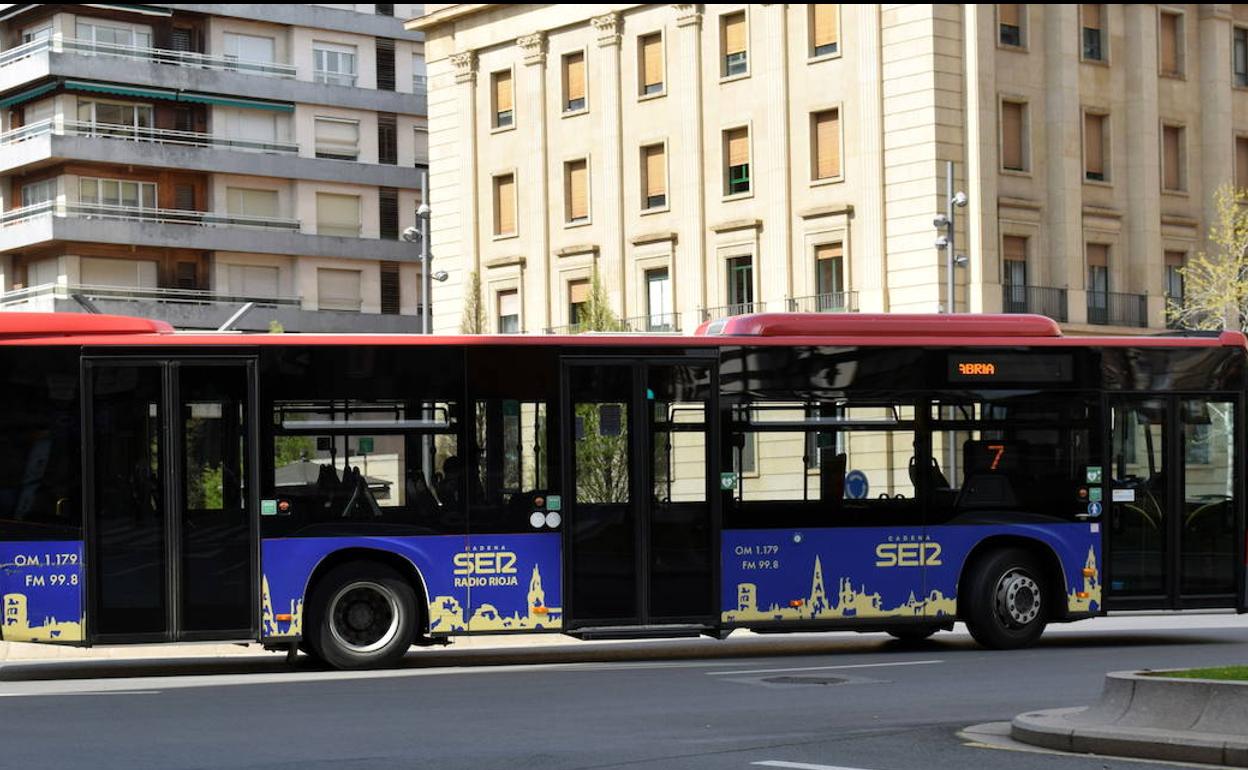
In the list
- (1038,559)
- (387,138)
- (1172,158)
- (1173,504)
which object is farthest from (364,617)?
(387,138)

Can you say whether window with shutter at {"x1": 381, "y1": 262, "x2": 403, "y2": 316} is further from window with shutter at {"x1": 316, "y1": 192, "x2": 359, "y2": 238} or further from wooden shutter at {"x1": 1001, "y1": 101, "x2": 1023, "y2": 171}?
wooden shutter at {"x1": 1001, "y1": 101, "x2": 1023, "y2": 171}

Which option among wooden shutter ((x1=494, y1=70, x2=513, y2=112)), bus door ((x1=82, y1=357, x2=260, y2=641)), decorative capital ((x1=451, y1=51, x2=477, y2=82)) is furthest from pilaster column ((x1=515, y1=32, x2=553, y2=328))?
bus door ((x1=82, y1=357, x2=260, y2=641))

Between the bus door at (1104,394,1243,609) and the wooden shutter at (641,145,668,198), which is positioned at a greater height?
the wooden shutter at (641,145,668,198)

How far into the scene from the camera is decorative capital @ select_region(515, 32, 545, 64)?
206ft

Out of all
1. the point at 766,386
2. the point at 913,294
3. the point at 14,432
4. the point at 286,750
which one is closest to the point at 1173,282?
the point at 913,294

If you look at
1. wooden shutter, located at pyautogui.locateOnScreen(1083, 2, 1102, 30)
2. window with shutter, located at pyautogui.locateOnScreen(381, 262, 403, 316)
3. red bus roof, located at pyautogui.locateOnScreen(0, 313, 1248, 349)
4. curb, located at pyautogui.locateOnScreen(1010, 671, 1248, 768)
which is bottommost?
curb, located at pyautogui.locateOnScreen(1010, 671, 1248, 768)

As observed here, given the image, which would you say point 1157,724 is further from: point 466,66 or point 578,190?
point 466,66

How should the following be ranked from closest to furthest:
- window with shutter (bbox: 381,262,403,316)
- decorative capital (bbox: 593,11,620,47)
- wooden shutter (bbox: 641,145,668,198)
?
wooden shutter (bbox: 641,145,668,198) < decorative capital (bbox: 593,11,620,47) < window with shutter (bbox: 381,262,403,316)

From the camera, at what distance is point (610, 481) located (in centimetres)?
1861

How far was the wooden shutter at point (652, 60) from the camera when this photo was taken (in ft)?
195

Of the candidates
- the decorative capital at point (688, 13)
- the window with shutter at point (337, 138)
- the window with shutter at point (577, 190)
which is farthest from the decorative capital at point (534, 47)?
the window with shutter at point (337, 138)

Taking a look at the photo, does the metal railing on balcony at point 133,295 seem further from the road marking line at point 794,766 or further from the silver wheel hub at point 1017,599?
the road marking line at point 794,766

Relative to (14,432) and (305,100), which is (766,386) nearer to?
(14,432)

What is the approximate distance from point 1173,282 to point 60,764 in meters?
49.3
